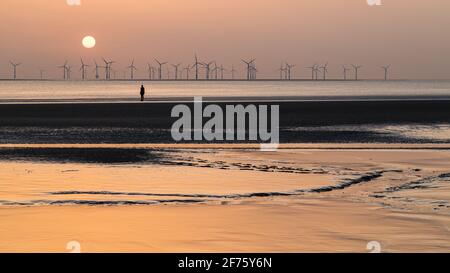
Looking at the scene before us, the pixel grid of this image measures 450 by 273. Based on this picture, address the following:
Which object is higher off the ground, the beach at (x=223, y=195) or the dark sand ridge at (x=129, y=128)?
the dark sand ridge at (x=129, y=128)

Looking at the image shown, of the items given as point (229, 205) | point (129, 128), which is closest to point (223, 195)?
point (229, 205)

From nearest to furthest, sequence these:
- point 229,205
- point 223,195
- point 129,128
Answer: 1. point 229,205
2. point 223,195
3. point 129,128

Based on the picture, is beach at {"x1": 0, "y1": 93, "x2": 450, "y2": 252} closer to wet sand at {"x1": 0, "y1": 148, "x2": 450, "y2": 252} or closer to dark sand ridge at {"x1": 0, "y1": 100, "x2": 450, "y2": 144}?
wet sand at {"x1": 0, "y1": 148, "x2": 450, "y2": 252}

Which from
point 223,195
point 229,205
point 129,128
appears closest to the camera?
point 229,205

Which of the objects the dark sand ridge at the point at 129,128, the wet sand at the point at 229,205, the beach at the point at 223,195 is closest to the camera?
the wet sand at the point at 229,205

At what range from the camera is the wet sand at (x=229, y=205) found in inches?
650

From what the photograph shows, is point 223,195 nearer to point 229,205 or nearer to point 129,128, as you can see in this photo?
point 229,205

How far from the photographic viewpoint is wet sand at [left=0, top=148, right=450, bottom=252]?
16.5m

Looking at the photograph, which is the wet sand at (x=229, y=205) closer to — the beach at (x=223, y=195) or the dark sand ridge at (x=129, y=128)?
the beach at (x=223, y=195)

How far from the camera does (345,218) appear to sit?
63.0ft

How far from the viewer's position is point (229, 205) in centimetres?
2147

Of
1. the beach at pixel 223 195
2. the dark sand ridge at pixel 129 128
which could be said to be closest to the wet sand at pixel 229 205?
the beach at pixel 223 195
